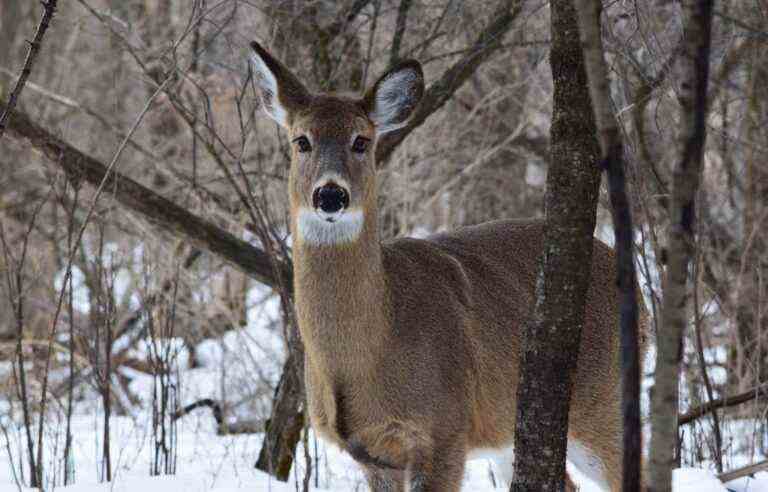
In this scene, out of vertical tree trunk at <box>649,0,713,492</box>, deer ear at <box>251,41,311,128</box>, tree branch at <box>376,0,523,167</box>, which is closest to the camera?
vertical tree trunk at <box>649,0,713,492</box>

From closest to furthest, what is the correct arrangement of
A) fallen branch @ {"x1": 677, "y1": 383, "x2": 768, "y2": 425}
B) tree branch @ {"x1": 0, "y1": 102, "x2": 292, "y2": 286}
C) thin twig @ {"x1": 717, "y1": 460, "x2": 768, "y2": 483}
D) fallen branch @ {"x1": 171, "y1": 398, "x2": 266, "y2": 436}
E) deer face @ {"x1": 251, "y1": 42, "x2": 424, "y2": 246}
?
thin twig @ {"x1": 717, "y1": 460, "x2": 768, "y2": 483}, deer face @ {"x1": 251, "y1": 42, "x2": 424, "y2": 246}, fallen branch @ {"x1": 677, "y1": 383, "x2": 768, "y2": 425}, tree branch @ {"x1": 0, "y1": 102, "x2": 292, "y2": 286}, fallen branch @ {"x1": 171, "y1": 398, "x2": 266, "y2": 436}

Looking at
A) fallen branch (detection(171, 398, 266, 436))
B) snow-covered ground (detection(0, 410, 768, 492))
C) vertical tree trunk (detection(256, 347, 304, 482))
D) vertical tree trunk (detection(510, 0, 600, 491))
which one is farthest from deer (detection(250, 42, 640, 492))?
fallen branch (detection(171, 398, 266, 436))

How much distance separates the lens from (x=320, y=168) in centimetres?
493

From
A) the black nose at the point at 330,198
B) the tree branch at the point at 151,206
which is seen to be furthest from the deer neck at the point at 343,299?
the tree branch at the point at 151,206

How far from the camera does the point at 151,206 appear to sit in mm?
7094

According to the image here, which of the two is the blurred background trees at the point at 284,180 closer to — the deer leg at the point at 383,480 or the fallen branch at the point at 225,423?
the fallen branch at the point at 225,423

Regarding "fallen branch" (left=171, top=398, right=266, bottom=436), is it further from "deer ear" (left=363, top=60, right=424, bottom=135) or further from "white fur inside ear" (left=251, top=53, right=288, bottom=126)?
"deer ear" (left=363, top=60, right=424, bottom=135)

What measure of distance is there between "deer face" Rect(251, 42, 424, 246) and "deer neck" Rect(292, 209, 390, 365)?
6 cm

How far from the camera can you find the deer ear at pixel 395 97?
531 centimetres

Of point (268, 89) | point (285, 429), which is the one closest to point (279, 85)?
point (268, 89)

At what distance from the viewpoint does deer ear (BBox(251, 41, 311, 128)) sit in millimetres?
5301

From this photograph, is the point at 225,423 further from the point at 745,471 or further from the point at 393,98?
the point at 745,471

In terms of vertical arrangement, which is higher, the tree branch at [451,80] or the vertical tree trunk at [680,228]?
the tree branch at [451,80]

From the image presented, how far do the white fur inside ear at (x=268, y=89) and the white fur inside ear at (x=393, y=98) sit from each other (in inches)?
17.5
